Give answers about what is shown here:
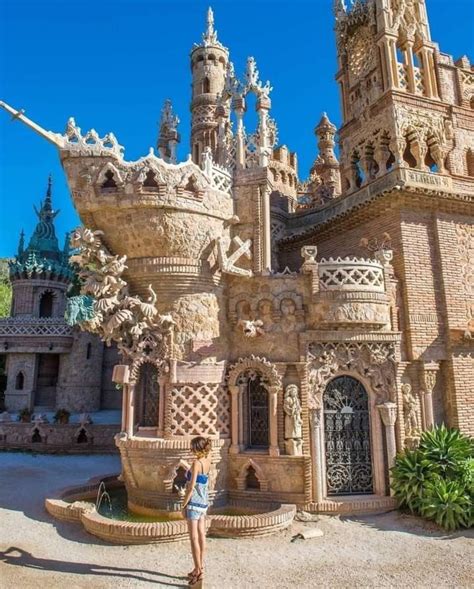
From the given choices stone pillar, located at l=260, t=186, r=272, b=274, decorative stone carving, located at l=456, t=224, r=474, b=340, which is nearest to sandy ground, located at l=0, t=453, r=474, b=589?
decorative stone carving, located at l=456, t=224, r=474, b=340

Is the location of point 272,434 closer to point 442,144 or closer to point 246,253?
point 246,253

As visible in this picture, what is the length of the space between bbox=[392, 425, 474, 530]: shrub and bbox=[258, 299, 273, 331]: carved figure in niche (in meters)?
4.49

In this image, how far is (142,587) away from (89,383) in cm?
2391

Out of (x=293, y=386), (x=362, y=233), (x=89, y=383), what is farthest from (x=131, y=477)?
(x=89, y=383)

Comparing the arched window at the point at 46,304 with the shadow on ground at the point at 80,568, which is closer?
the shadow on ground at the point at 80,568

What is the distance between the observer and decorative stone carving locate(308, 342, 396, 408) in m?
11.4

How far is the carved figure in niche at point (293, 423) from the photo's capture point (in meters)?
11.1

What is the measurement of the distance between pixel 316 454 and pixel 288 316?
3383mm

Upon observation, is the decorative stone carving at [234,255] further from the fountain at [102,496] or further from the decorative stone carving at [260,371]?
the fountain at [102,496]

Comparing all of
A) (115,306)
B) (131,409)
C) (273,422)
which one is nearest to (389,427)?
(273,422)

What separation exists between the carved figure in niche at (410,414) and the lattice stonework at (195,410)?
184 inches

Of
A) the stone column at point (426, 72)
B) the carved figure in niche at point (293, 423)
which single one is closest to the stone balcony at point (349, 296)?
the carved figure in niche at point (293, 423)

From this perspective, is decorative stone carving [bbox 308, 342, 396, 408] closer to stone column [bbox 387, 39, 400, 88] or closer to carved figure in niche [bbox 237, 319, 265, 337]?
carved figure in niche [bbox 237, 319, 265, 337]

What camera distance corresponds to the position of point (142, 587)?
7.41 meters
